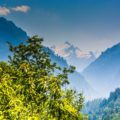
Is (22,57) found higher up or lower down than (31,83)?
higher up

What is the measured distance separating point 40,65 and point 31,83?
7738mm

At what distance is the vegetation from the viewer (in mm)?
19619

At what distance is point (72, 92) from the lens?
30.8m

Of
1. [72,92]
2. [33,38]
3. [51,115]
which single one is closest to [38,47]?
[33,38]

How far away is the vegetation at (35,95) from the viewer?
1962cm

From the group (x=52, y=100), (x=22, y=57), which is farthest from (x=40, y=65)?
(x=52, y=100)

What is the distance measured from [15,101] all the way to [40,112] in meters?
4.07

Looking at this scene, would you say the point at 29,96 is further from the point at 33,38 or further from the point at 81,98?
the point at 33,38

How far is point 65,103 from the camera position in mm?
23859

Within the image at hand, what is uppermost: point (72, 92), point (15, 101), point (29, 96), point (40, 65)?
point (40, 65)

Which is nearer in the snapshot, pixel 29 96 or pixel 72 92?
pixel 29 96

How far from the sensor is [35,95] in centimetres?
2552

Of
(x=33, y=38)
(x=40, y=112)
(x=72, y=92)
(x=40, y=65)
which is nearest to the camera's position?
(x=40, y=112)

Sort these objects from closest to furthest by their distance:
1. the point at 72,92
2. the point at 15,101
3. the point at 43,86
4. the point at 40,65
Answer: the point at 15,101, the point at 43,86, the point at 72,92, the point at 40,65
